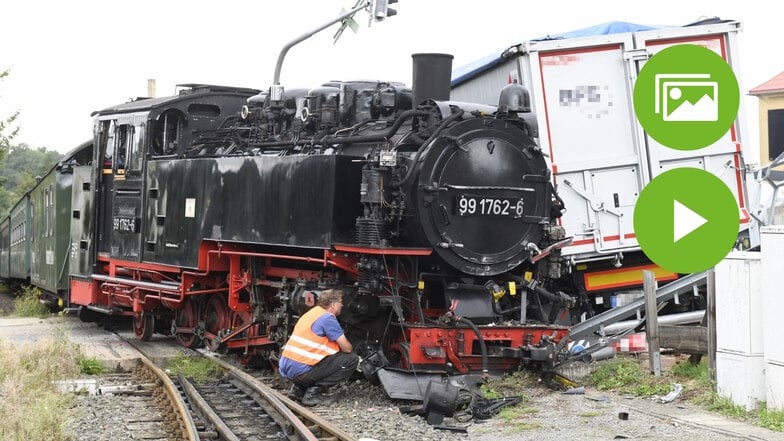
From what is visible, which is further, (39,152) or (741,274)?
(39,152)

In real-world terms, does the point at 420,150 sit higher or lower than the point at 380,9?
lower

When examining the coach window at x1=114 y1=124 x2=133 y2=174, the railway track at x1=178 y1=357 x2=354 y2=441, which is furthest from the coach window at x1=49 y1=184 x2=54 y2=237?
the railway track at x1=178 y1=357 x2=354 y2=441

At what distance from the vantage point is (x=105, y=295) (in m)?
14.9

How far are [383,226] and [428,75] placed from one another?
1.77 m

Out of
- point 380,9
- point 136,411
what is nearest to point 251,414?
point 136,411

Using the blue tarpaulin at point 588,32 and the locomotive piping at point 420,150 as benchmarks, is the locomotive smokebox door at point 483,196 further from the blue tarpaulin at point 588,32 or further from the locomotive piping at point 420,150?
the blue tarpaulin at point 588,32

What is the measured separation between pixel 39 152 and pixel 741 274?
81.1m

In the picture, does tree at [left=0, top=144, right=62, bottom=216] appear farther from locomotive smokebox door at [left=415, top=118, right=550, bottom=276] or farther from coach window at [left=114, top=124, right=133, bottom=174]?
locomotive smokebox door at [left=415, top=118, right=550, bottom=276]

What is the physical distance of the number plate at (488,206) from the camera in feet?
31.2

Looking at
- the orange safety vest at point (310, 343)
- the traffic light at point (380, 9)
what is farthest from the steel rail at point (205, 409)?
the traffic light at point (380, 9)

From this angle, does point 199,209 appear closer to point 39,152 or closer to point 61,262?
point 61,262

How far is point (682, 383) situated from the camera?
8766 mm

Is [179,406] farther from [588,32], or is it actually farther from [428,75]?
[588,32]

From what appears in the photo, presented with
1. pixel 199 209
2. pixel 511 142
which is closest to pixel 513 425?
pixel 511 142
